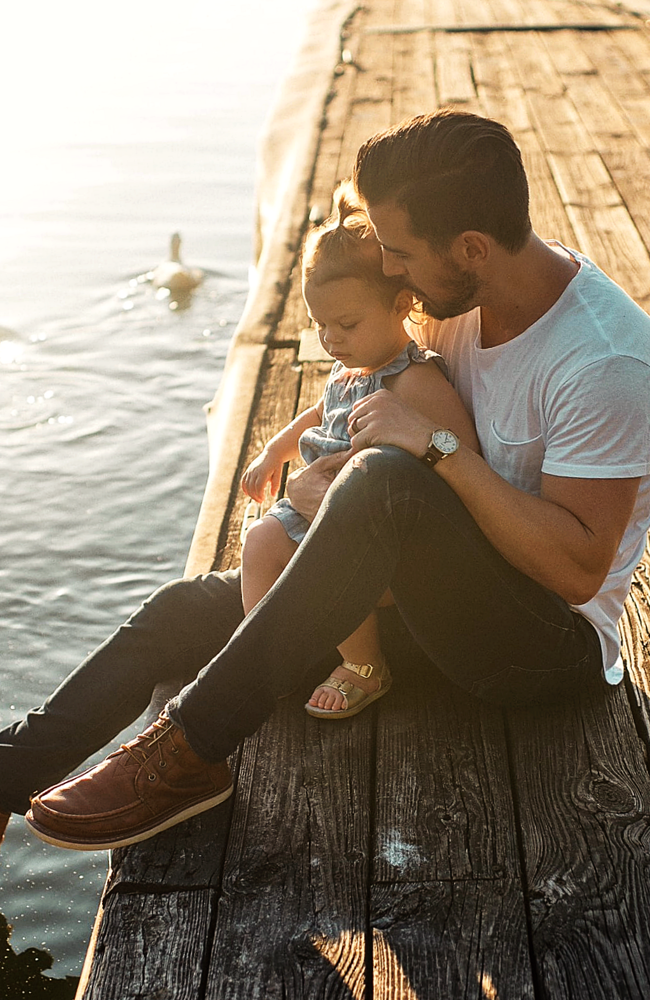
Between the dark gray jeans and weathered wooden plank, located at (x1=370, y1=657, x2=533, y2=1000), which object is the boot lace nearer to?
the dark gray jeans

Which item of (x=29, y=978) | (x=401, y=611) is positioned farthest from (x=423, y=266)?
(x=29, y=978)

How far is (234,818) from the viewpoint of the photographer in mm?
2260

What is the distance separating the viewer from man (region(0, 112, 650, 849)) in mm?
2072

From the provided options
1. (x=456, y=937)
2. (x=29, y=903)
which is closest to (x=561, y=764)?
(x=456, y=937)

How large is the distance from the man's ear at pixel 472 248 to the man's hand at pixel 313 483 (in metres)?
0.46

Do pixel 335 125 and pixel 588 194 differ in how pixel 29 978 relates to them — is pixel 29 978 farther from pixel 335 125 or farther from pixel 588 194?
pixel 335 125

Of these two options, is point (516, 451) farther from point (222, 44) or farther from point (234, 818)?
point (222, 44)

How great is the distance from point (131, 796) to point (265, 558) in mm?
561

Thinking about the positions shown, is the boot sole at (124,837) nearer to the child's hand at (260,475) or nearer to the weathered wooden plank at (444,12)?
the child's hand at (260,475)

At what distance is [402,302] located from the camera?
2412 mm

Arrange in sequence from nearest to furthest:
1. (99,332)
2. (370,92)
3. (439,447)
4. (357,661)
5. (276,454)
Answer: (439,447) → (357,661) → (276,454) → (370,92) → (99,332)

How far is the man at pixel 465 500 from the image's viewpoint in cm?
207

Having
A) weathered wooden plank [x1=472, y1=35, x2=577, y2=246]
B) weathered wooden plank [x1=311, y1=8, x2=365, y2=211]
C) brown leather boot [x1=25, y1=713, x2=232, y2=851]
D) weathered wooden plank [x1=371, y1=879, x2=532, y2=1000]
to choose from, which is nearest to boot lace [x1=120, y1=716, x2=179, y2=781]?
brown leather boot [x1=25, y1=713, x2=232, y2=851]

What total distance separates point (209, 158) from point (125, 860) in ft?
34.9
